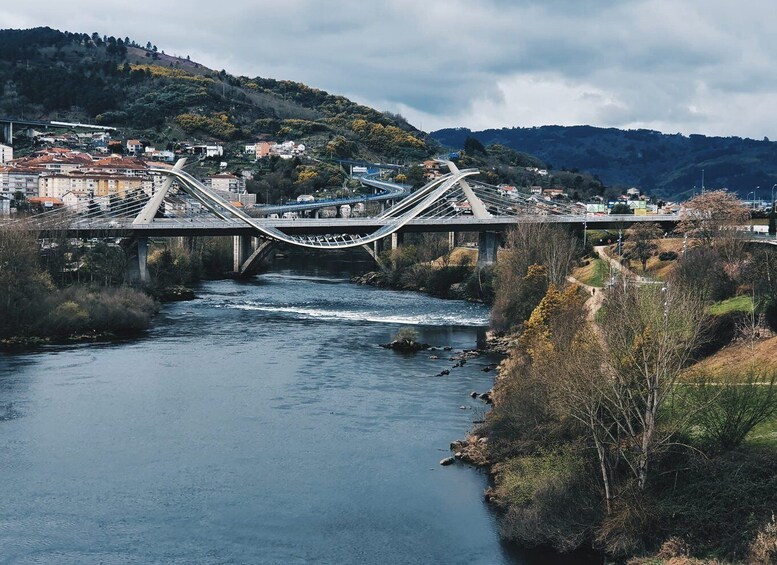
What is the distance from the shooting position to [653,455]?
62.2 ft

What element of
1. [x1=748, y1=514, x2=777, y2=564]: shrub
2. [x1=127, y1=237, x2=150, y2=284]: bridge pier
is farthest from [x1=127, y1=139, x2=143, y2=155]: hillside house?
[x1=748, y1=514, x2=777, y2=564]: shrub

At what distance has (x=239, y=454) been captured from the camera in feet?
79.7

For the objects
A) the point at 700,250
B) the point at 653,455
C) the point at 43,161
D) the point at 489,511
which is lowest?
the point at 489,511

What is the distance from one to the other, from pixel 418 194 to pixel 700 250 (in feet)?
110

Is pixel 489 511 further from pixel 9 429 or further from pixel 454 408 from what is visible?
pixel 9 429

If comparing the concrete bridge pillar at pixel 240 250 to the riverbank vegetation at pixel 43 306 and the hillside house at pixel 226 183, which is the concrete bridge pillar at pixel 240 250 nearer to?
the hillside house at pixel 226 183

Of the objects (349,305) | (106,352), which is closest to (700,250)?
(349,305)

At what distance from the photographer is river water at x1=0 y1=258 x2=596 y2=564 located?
18.8 m

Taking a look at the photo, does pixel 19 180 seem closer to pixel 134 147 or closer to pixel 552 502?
pixel 134 147

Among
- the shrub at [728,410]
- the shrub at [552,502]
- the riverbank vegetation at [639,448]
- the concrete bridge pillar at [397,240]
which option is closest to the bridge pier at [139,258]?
the concrete bridge pillar at [397,240]

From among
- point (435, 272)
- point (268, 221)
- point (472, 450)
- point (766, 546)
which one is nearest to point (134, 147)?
point (268, 221)

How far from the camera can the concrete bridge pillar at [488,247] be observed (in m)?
65.4

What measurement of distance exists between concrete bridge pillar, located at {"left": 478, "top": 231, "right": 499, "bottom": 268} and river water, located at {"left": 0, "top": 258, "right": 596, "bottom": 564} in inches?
945

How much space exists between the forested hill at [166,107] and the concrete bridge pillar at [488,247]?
6248cm
